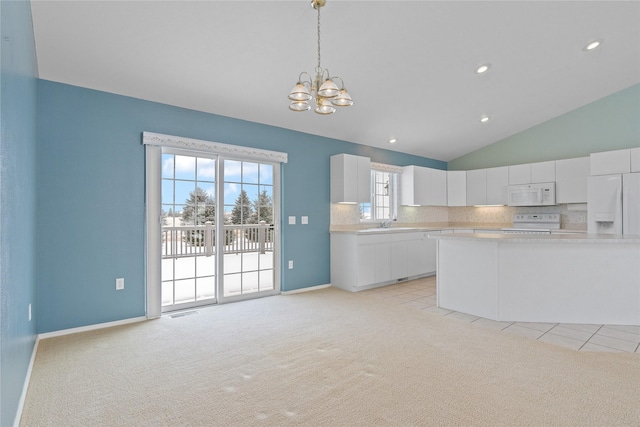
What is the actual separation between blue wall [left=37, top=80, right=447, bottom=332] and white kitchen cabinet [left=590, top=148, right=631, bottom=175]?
5.58 metres

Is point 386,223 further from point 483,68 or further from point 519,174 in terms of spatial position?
point 483,68

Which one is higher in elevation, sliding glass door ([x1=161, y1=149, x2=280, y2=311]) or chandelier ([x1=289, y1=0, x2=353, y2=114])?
chandelier ([x1=289, y1=0, x2=353, y2=114])

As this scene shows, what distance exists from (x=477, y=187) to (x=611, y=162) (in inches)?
86.7

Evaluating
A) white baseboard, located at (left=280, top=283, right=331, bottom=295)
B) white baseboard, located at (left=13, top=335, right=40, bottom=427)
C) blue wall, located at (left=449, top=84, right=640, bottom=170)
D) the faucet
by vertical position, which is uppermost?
blue wall, located at (left=449, top=84, right=640, bottom=170)

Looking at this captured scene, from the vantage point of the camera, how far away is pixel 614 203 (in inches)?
190

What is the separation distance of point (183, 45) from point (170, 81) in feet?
1.94

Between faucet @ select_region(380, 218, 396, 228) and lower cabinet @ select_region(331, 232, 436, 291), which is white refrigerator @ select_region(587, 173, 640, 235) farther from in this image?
faucet @ select_region(380, 218, 396, 228)

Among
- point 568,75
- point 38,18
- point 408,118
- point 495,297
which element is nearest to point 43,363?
point 38,18

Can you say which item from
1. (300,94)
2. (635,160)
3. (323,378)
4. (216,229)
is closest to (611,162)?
Result: (635,160)

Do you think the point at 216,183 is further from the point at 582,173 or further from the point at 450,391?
the point at 582,173

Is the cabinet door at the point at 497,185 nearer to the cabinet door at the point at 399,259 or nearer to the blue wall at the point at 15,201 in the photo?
the cabinet door at the point at 399,259

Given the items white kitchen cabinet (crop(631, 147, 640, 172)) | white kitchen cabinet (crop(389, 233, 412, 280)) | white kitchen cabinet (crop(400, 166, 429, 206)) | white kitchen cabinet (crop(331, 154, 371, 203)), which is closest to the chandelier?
white kitchen cabinet (crop(331, 154, 371, 203))

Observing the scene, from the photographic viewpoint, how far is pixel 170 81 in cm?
352

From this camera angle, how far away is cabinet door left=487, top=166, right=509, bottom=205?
6.43m
